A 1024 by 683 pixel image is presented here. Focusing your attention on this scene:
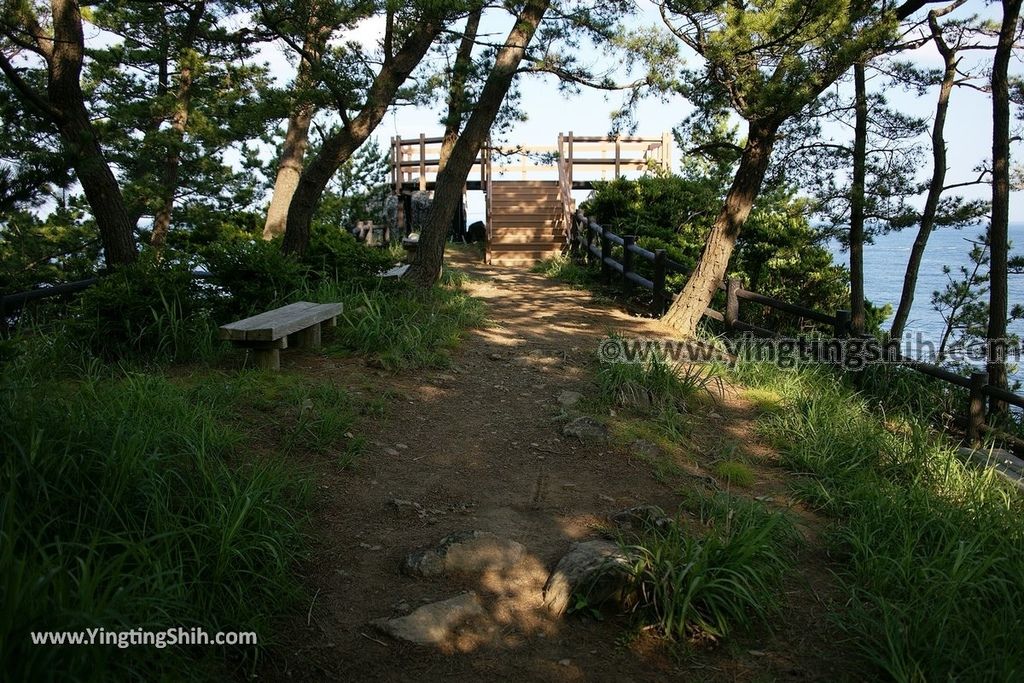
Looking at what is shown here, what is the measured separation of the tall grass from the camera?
3.08 meters

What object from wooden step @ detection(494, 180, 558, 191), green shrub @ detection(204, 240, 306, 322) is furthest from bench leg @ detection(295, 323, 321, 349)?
wooden step @ detection(494, 180, 558, 191)

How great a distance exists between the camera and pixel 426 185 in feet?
73.9

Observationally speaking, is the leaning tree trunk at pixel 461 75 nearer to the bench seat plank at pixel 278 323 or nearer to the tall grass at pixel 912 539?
the bench seat plank at pixel 278 323

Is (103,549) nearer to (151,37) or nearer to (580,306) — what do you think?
(580,306)

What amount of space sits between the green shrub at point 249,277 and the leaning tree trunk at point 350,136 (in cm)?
141

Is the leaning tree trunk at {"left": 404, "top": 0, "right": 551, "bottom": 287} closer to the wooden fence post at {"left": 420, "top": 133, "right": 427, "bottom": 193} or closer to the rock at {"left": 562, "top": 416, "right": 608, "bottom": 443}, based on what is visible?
the rock at {"left": 562, "top": 416, "right": 608, "bottom": 443}

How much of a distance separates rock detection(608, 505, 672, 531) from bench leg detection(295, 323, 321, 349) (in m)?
3.65

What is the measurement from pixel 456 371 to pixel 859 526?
375 centimetres

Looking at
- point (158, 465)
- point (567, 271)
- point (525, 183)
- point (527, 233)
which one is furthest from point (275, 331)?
point (525, 183)

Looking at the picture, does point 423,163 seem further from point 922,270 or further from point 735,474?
point 922,270

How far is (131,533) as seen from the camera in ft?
10.1

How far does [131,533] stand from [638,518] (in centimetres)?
253

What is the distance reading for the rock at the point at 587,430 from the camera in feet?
17.9

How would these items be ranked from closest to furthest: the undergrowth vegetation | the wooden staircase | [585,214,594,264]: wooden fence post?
the undergrowth vegetation → [585,214,594,264]: wooden fence post → the wooden staircase
